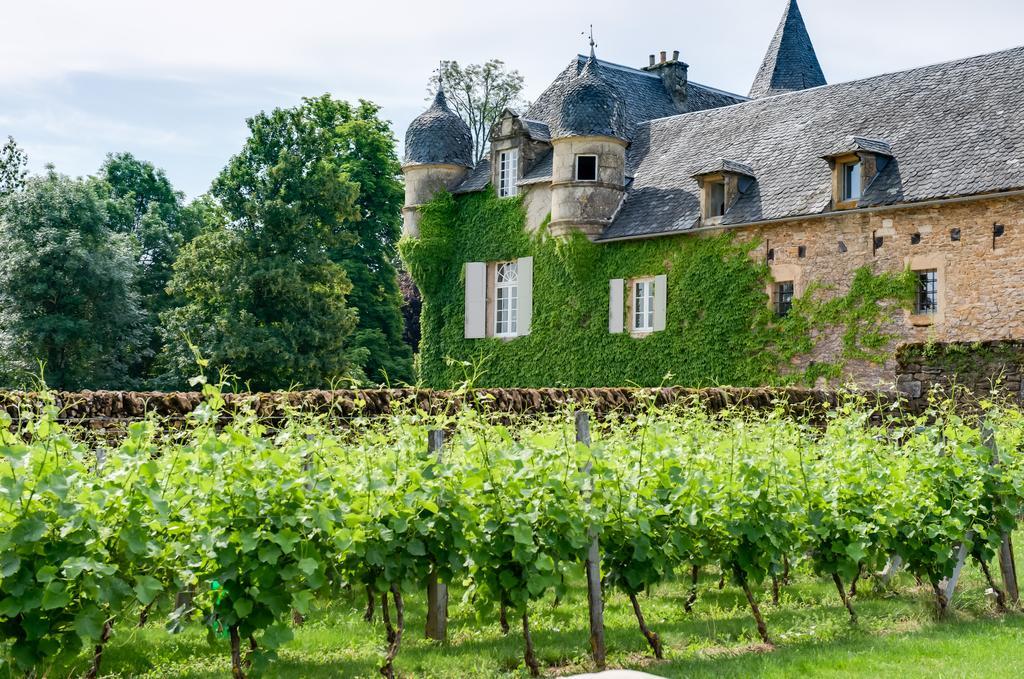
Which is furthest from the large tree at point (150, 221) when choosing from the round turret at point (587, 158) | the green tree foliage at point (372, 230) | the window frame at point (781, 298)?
the window frame at point (781, 298)

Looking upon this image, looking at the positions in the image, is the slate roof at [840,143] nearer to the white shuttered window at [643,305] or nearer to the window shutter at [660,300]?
the window shutter at [660,300]

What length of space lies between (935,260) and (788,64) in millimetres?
14142

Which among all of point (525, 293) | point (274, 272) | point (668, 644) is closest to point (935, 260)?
point (525, 293)

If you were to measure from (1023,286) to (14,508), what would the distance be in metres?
18.1

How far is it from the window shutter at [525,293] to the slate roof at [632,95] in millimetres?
3228

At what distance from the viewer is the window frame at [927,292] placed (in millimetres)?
20547

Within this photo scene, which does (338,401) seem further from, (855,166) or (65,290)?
(65,290)

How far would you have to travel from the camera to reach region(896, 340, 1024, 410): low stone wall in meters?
18.0

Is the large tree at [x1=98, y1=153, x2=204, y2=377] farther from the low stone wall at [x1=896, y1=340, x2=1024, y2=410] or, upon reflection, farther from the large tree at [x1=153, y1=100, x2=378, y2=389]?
the low stone wall at [x1=896, y1=340, x2=1024, y2=410]

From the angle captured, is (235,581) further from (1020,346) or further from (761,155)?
(761,155)

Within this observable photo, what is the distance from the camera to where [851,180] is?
71.6 ft

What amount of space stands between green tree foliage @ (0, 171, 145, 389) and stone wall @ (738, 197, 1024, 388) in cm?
2118

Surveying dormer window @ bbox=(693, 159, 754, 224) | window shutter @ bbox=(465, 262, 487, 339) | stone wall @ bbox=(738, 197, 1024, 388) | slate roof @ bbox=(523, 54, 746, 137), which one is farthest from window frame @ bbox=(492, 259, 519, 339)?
stone wall @ bbox=(738, 197, 1024, 388)

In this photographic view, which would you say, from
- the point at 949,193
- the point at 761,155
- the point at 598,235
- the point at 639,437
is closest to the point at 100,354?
the point at 598,235
